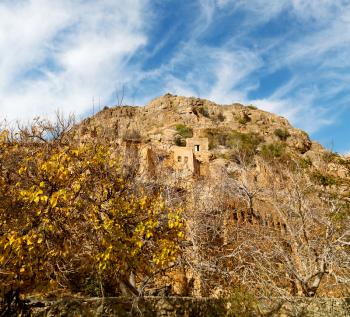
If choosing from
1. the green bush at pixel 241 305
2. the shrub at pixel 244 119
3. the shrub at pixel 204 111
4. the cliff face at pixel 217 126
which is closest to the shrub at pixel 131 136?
the cliff face at pixel 217 126

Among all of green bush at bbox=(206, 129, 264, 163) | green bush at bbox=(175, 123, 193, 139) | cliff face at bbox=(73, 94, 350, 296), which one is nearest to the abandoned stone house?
cliff face at bbox=(73, 94, 350, 296)

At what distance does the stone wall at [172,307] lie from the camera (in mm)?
8197

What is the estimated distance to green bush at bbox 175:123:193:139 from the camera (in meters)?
64.2

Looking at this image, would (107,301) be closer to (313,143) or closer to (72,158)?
(72,158)

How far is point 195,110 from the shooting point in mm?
78000

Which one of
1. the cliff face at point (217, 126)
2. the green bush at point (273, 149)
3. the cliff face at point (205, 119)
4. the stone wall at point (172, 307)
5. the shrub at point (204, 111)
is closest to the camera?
the stone wall at point (172, 307)

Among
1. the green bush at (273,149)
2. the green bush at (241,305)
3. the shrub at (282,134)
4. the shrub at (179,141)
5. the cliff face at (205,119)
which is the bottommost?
the green bush at (241,305)

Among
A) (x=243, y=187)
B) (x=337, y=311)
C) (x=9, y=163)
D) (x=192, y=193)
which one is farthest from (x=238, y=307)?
(x=243, y=187)

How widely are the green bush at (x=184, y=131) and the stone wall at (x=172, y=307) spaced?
53.5 meters

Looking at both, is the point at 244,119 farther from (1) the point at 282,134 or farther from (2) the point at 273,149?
(2) the point at 273,149

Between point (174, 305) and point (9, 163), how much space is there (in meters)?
5.41

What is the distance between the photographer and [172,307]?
8.87 m

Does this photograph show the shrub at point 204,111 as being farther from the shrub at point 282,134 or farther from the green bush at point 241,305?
the green bush at point 241,305

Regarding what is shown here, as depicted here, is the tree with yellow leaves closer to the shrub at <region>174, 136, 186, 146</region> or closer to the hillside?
the hillside
